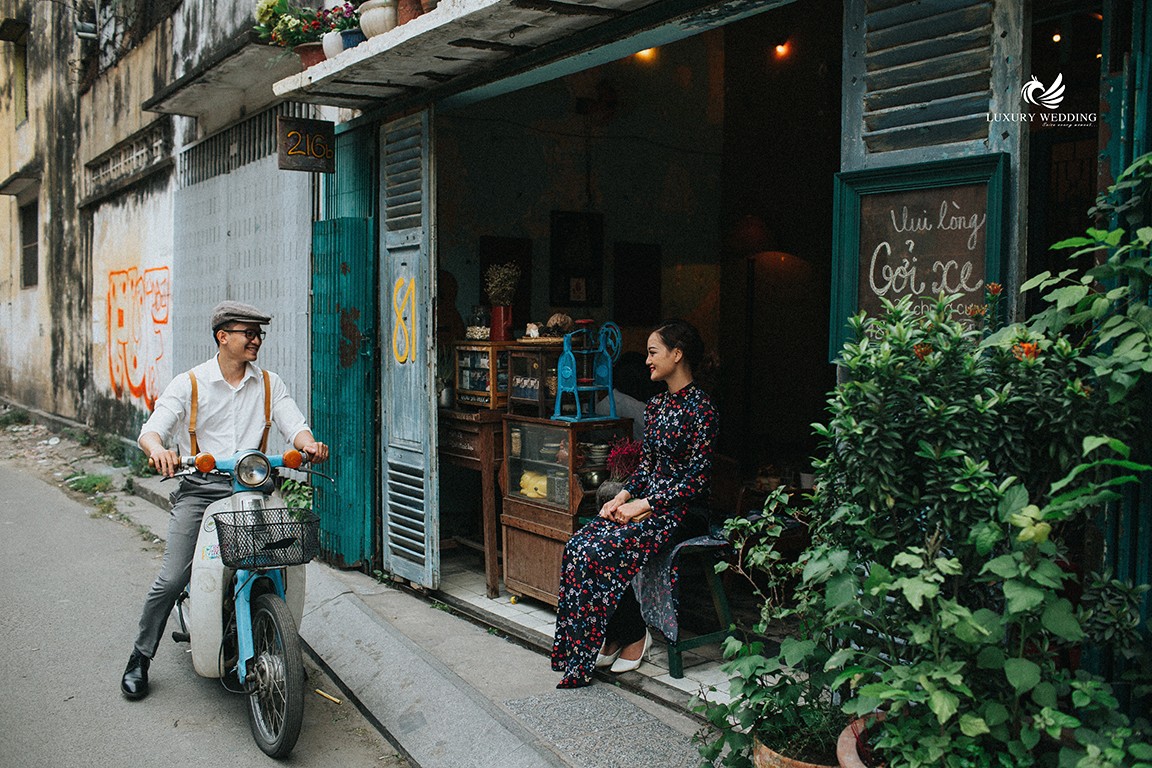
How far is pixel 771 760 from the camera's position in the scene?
333 cm

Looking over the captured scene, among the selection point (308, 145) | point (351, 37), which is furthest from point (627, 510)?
point (308, 145)

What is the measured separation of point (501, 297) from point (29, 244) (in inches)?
592

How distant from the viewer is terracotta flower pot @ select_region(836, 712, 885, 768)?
10.1 feet

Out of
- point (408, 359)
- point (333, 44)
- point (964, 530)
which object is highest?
point (333, 44)

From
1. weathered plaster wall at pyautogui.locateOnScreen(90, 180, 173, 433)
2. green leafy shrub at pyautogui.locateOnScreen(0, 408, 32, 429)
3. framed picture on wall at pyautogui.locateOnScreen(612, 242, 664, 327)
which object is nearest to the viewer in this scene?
framed picture on wall at pyautogui.locateOnScreen(612, 242, 664, 327)

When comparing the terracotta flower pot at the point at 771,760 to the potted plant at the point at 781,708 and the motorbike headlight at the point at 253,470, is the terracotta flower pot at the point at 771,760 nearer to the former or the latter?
the potted plant at the point at 781,708

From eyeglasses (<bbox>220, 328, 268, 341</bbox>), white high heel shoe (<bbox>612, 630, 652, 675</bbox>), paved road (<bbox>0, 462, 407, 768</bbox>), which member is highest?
eyeglasses (<bbox>220, 328, 268, 341</bbox>)

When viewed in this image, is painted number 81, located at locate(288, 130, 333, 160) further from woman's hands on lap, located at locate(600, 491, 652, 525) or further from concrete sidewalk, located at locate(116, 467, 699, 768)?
woman's hands on lap, located at locate(600, 491, 652, 525)

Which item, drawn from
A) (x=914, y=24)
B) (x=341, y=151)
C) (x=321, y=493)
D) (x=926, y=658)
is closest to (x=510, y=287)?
(x=341, y=151)

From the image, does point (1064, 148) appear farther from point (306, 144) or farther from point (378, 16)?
point (306, 144)

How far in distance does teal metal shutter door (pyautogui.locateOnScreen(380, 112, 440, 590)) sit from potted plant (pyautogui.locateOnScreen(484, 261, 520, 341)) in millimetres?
739

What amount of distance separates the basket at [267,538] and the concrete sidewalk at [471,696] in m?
1.03

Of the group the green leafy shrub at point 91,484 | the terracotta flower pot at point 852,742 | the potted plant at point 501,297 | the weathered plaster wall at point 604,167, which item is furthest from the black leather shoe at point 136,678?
the green leafy shrub at point 91,484

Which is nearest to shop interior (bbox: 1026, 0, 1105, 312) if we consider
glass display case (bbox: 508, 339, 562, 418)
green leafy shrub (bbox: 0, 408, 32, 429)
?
glass display case (bbox: 508, 339, 562, 418)
